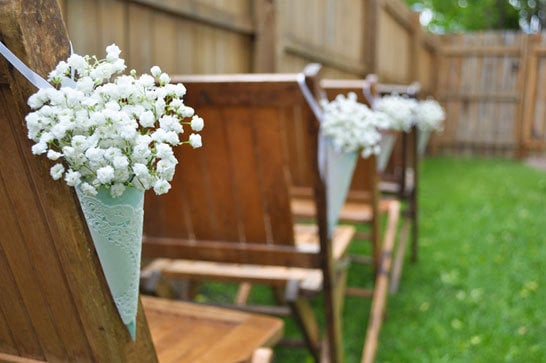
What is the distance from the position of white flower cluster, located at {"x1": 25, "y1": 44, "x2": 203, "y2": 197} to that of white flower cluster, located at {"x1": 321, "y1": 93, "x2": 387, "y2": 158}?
911 mm

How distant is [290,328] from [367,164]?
0.91 meters

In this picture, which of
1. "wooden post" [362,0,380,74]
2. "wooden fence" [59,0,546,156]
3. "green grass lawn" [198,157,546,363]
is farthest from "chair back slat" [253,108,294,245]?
"wooden post" [362,0,380,74]

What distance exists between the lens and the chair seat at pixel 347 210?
9.11 ft

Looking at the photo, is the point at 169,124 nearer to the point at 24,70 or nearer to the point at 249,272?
the point at 24,70

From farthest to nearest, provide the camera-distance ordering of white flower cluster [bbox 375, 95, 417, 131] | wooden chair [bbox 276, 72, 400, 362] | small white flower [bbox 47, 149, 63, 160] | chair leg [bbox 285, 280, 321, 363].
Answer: white flower cluster [bbox 375, 95, 417, 131]
wooden chair [bbox 276, 72, 400, 362]
chair leg [bbox 285, 280, 321, 363]
small white flower [bbox 47, 149, 63, 160]

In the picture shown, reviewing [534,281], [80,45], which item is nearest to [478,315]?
[534,281]

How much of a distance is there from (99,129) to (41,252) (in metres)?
0.24

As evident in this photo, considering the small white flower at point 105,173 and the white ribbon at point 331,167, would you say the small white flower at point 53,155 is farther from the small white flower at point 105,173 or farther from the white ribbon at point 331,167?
Answer: the white ribbon at point 331,167

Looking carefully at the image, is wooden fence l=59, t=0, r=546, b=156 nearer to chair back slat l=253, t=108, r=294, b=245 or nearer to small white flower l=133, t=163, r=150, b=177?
chair back slat l=253, t=108, r=294, b=245

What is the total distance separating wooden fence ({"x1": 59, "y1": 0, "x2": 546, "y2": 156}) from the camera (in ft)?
6.77

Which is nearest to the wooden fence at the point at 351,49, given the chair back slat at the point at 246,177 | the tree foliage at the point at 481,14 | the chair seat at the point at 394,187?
the chair back slat at the point at 246,177

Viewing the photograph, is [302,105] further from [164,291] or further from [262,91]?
[164,291]

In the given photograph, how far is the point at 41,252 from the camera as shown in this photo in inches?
35.6

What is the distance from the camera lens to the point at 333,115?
177cm
